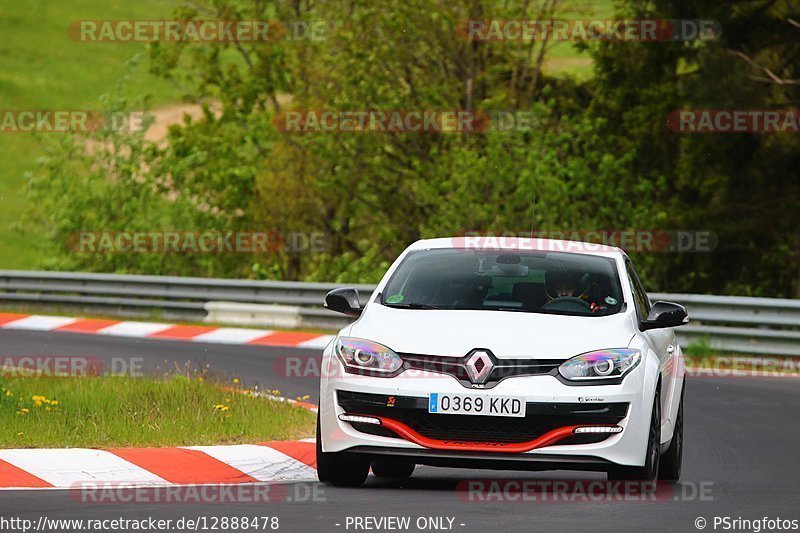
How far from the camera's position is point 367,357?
967 centimetres

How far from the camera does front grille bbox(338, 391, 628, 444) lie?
944 centimetres

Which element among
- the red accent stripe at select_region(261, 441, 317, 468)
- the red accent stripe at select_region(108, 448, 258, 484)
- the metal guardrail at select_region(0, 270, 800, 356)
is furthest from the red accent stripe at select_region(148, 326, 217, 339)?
the red accent stripe at select_region(108, 448, 258, 484)

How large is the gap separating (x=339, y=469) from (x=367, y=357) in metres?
0.80

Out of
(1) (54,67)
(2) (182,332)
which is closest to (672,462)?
(2) (182,332)

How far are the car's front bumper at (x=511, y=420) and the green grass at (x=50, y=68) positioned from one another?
182ft

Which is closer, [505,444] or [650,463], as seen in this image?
[505,444]

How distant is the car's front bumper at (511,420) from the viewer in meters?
9.43

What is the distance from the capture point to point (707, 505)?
962cm

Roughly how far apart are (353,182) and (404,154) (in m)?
1.23

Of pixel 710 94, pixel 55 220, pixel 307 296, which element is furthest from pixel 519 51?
pixel 307 296

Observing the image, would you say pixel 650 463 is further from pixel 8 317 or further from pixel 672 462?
pixel 8 317

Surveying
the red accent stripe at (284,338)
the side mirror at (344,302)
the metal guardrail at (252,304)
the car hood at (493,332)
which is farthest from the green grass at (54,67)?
the car hood at (493,332)

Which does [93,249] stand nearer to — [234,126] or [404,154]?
[404,154]

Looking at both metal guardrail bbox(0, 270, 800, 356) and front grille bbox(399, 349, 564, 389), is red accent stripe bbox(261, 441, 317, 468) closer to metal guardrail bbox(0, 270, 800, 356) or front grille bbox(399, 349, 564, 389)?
front grille bbox(399, 349, 564, 389)
